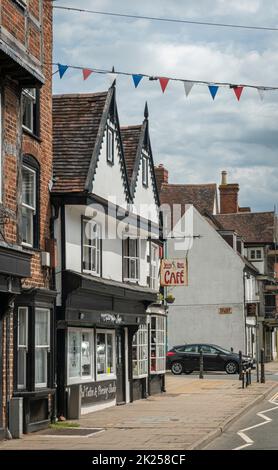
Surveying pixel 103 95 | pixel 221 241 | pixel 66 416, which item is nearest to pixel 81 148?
pixel 103 95

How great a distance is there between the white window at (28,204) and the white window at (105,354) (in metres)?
5.35

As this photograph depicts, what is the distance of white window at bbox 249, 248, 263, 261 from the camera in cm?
6268

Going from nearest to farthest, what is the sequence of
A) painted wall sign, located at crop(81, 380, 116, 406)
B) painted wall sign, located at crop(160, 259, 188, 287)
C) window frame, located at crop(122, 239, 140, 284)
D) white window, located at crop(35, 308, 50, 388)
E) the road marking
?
the road marking
white window, located at crop(35, 308, 50, 388)
painted wall sign, located at crop(81, 380, 116, 406)
window frame, located at crop(122, 239, 140, 284)
painted wall sign, located at crop(160, 259, 188, 287)

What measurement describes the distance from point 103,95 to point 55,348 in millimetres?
7896

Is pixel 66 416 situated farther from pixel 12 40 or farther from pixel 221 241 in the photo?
pixel 221 241

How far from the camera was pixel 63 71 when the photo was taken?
63.5 ft

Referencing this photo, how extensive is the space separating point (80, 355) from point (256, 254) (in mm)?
42629

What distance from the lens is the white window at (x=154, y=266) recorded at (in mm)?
29438

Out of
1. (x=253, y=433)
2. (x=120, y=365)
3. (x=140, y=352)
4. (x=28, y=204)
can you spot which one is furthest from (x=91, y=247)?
(x=253, y=433)

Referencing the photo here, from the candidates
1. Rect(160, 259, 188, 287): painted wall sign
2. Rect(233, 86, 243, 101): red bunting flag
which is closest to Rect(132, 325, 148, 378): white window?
Rect(160, 259, 188, 287): painted wall sign

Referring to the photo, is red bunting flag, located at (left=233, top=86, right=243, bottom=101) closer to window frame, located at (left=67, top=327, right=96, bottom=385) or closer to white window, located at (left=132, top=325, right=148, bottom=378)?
window frame, located at (left=67, top=327, right=96, bottom=385)

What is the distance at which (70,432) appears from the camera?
17.6 meters

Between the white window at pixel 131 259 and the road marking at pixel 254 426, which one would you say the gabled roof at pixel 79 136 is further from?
the road marking at pixel 254 426

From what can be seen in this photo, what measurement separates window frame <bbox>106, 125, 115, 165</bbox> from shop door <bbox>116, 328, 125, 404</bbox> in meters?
5.38
